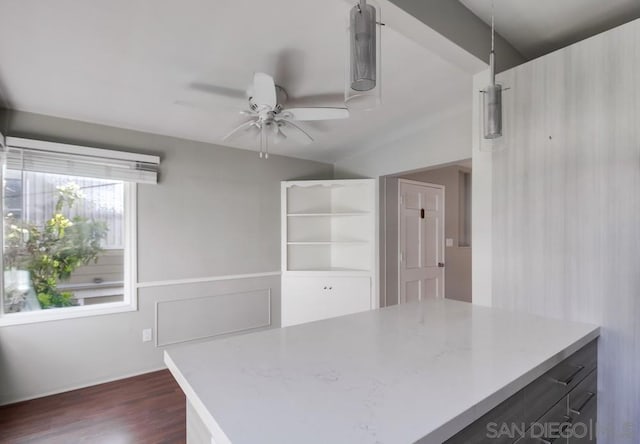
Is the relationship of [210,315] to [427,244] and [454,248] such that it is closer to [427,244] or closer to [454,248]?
[427,244]

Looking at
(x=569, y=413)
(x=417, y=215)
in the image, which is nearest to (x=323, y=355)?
(x=569, y=413)

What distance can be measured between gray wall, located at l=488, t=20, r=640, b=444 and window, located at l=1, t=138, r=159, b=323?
9.76 feet

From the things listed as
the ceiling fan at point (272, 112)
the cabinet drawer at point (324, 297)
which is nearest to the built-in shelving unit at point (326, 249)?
the cabinet drawer at point (324, 297)

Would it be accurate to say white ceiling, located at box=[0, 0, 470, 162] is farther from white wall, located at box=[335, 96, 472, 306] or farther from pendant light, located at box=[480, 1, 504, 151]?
pendant light, located at box=[480, 1, 504, 151]

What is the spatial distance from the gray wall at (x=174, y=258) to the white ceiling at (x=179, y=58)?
0.43m

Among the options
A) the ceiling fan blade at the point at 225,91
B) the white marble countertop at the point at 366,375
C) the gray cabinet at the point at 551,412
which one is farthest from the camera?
the ceiling fan blade at the point at 225,91

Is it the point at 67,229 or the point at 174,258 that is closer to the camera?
the point at 67,229

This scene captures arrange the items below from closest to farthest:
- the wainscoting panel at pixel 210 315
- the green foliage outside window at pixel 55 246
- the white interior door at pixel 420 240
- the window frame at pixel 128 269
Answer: the green foliage outside window at pixel 55 246, the window frame at pixel 128 269, the wainscoting panel at pixel 210 315, the white interior door at pixel 420 240

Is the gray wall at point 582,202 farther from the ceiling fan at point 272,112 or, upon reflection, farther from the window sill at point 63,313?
the window sill at point 63,313

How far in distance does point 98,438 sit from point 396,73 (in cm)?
322

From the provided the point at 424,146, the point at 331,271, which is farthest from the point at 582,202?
the point at 331,271

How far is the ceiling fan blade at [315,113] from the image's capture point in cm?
202

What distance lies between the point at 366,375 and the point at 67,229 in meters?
3.01

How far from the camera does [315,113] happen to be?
208cm
